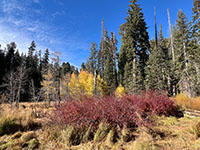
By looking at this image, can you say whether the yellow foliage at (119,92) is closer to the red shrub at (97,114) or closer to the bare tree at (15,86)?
the red shrub at (97,114)

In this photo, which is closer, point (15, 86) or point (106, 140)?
point (106, 140)

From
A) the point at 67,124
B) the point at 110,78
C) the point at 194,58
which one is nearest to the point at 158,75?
the point at 194,58

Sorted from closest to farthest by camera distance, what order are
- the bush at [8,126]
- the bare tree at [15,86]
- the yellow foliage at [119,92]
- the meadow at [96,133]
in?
the meadow at [96,133], the bush at [8,126], the yellow foliage at [119,92], the bare tree at [15,86]

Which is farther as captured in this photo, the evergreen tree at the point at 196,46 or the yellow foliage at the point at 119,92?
the evergreen tree at the point at 196,46

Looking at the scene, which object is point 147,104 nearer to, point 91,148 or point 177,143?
point 177,143

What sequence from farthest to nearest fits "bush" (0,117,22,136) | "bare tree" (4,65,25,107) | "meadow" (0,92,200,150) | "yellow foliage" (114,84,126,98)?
"bare tree" (4,65,25,107) → "yellow foliage" (114,84,126,98) → "bush" (0,117,22,136) → "meadow" (0,92,200,150)

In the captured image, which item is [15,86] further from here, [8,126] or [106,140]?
[106,140]

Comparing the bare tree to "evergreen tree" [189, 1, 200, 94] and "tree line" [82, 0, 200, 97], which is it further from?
"evergreen tree" [189, 1, 200, 94]

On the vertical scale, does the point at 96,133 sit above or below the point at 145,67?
below

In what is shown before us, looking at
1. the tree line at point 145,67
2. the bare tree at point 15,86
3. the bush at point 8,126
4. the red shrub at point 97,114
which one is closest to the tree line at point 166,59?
the tree line at point 145,67

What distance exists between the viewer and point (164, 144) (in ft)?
9.86

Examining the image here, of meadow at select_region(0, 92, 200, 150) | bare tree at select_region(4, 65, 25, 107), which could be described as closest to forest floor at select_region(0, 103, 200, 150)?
meadow at select_region(0, 92, 200, 150)

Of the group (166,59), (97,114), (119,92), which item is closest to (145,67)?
(166,59)

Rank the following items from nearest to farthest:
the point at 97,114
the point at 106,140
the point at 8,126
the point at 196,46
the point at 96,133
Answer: the point at 106,140 → the point at 96,133 → the point at 97,114 → the point at 8,126 → the point at 196,46
